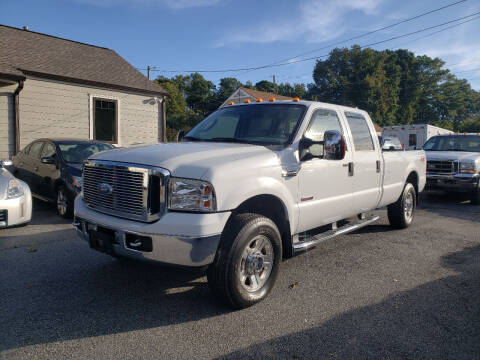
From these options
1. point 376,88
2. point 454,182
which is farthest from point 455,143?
point 376,88

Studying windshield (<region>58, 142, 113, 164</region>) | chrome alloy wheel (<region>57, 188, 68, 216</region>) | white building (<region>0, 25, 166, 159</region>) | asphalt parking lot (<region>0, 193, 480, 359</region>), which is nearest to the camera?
asphalt parking lot (<region>0, 193, 480, 359</region>)

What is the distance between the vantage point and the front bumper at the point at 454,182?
31.7 ft

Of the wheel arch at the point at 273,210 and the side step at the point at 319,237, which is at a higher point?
the wheel arch at the point at 273,210

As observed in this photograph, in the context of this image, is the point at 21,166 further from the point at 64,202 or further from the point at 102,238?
the point at 102,238

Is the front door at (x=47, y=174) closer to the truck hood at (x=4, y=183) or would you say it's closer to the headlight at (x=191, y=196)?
the truck hood at (x=4, y=183)

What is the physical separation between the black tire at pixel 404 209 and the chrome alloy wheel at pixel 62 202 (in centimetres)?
586

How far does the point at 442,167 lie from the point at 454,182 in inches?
20.9

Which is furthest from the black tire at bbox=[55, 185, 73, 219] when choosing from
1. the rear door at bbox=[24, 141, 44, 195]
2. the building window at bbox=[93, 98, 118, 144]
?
the building window at bbox=[93, 98, 118, 144]

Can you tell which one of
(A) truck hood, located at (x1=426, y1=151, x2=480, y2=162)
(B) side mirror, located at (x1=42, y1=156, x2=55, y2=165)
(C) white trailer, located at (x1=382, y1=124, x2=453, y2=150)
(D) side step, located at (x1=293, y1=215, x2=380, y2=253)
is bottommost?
(D) side step, located at (x1=293, y1=215, x2=380, y2=253)

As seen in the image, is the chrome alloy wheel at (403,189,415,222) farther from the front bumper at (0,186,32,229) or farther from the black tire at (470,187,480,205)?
the front bumper at (0,186,32,229)

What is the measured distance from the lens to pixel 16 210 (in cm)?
588

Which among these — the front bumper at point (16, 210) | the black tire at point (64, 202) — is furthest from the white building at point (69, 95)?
the front bumper at point (16, 210)

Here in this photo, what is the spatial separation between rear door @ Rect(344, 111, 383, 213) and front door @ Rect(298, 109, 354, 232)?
21 centimetres

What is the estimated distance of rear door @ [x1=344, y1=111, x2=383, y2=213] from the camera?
497 centimetres
